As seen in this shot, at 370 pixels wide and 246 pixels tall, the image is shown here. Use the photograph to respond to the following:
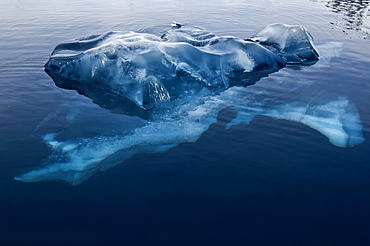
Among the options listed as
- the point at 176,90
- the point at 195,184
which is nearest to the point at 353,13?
the point at 176,90

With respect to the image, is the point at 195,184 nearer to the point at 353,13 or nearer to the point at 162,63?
the point at 162,63

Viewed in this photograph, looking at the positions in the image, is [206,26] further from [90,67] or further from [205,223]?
[205,223]

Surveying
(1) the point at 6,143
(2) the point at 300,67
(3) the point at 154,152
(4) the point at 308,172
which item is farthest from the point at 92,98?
(2) the point at 300,67

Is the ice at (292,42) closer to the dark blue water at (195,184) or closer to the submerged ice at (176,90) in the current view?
the submerged ice at (176,90)

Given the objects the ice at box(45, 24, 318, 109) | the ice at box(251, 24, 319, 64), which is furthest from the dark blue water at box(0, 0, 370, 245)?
the ice at box(251, 24, 319, 64)

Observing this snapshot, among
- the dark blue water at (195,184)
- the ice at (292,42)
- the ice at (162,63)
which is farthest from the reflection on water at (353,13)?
the dark blue water at (195,184)
